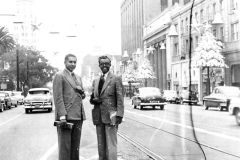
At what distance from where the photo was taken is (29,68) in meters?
81.4

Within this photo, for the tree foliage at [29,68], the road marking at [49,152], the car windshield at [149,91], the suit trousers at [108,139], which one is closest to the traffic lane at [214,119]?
the suit trousers at [108,139]

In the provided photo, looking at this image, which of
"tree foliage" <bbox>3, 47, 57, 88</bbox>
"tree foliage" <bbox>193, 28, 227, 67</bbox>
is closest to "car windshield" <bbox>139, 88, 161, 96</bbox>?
"tree foliage" <bbox>193, 28, 227, 67</bbox>

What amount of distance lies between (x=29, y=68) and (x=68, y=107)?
255 ft

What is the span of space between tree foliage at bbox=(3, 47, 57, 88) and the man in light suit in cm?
7349

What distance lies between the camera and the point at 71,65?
5543 mm

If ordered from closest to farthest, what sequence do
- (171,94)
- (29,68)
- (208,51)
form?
1. (208,51)
2. (171,94)
3. (29,68)

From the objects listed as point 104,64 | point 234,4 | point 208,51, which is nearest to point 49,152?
point 104,64

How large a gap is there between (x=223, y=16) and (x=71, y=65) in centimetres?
285

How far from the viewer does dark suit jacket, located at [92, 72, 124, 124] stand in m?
5.86

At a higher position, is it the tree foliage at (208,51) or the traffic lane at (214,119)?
the tree foliage at (208,51)

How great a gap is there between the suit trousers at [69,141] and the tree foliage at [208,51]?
84.8 inches

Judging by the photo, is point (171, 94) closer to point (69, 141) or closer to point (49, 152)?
point (49, 152)

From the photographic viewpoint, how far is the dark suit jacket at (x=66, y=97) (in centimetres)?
534

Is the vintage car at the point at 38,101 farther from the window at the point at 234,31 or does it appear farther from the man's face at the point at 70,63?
the window at the point at 234,31
